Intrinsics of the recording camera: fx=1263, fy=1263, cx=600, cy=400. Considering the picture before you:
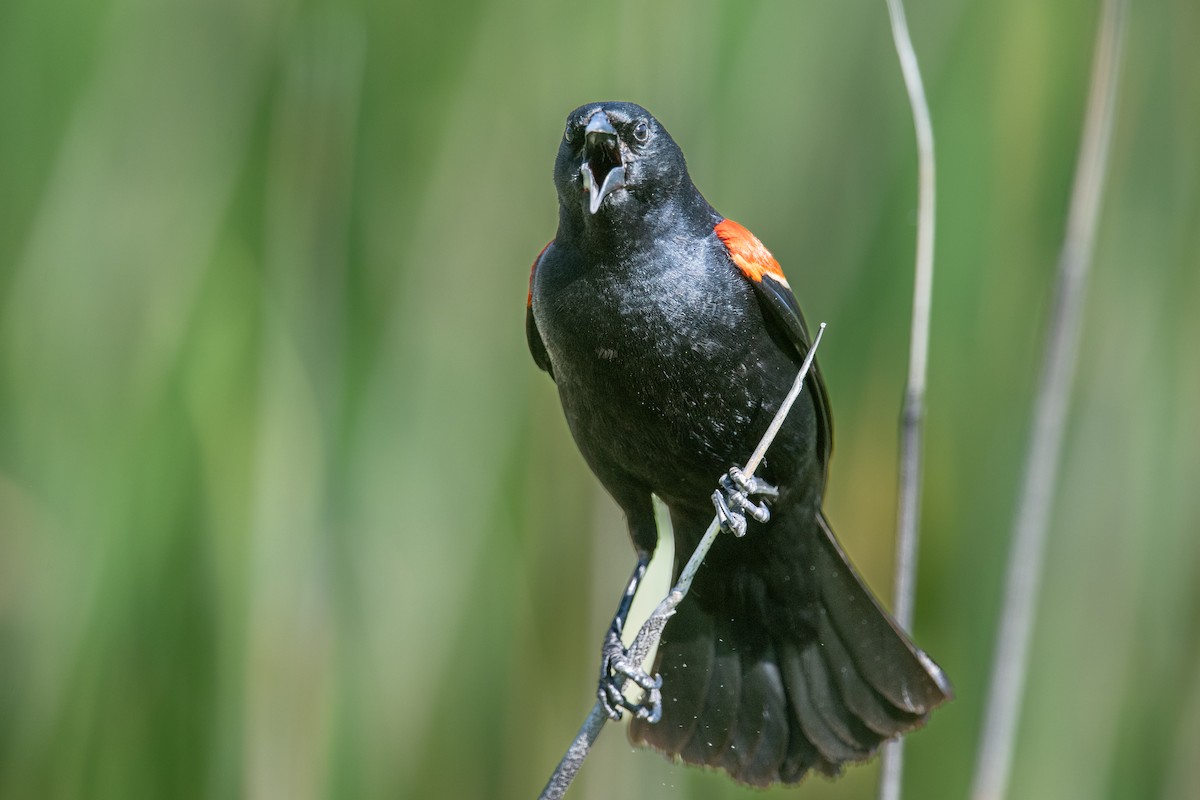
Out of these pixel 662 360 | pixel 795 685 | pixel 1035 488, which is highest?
pixel 662 360

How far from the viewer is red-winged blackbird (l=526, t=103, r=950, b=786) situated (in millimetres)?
1978

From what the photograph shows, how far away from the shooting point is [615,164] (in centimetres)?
202

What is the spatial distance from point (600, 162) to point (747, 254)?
0.28 m

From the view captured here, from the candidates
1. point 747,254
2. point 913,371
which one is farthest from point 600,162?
point 913,371

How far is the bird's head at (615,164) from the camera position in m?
1.95

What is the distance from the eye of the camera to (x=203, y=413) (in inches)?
102

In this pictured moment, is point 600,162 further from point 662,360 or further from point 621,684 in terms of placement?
point 621,684

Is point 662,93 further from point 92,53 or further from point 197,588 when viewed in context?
point 197,588

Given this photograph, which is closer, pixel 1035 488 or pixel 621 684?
pixel 1035 488

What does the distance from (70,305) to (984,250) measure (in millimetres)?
1930

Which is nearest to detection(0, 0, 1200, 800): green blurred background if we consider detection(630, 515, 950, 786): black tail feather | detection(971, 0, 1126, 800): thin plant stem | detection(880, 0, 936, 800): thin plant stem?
detection(630, 515, 950, 786): black tail feather

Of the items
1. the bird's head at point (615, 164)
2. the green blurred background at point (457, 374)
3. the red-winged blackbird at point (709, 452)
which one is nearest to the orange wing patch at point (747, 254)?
the red-winged blackbird at point (709, 452)

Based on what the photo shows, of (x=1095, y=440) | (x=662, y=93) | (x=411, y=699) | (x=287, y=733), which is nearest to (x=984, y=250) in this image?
(x=1095, y=440)

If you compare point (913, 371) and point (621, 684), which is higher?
point (913, 371)
